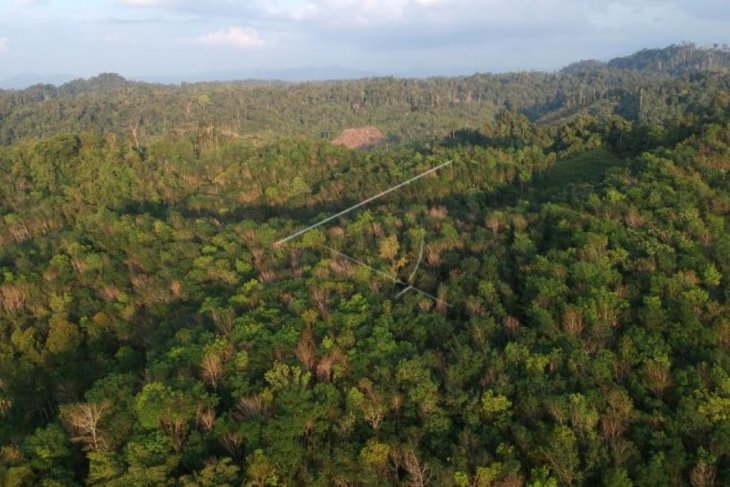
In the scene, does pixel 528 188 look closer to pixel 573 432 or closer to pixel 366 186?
pixel 366 186

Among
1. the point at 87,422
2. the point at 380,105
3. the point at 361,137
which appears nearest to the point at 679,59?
the point at 380,105

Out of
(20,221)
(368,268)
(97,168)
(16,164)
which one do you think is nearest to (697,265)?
(368,268)

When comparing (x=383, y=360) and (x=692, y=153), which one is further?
(x=692, y=153)

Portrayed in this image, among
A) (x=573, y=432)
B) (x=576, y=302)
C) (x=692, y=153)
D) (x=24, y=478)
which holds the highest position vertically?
(x=692, y=153)

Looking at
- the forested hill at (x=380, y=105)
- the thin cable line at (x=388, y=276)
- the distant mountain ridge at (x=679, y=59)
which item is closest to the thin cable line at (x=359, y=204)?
the thin cable line at (x=388, y=276)

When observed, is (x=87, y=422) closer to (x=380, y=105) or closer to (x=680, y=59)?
(x=380, y=105)
